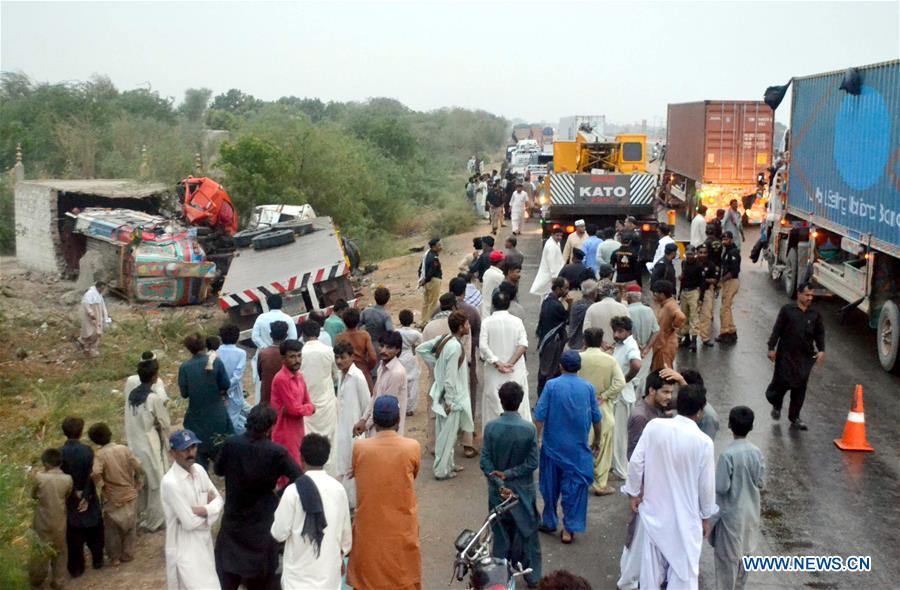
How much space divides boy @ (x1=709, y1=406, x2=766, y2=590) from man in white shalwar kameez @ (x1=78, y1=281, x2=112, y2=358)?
12.1m

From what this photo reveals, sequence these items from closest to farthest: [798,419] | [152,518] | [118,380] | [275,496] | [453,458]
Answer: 1. [275,496]
2. [152,518]
3. [453,458]
4. [798,419]
5. [118,380]

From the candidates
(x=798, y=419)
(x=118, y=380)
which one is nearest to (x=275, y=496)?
(x=798, y=419)

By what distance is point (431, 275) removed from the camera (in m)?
13.5

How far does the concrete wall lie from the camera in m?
23.9

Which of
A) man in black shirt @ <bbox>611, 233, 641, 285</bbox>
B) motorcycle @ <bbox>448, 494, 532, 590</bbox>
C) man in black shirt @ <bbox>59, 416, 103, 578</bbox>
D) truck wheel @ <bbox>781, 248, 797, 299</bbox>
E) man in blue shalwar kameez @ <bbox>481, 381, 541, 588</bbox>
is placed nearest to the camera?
motorcycle @ <bbox>448, 494, 532, 590</bbox>

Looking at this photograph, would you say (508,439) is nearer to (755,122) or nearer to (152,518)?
(152,518)

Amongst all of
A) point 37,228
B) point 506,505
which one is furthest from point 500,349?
point 37,228

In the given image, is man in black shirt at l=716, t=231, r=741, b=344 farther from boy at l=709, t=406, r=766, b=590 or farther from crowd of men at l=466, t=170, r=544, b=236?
crowd of men at l=466, t=170, r=544, b=236

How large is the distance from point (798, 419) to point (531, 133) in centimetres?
6021

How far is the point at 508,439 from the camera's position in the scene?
6406mm

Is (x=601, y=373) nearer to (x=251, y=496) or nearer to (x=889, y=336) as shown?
(x=251, y=496)

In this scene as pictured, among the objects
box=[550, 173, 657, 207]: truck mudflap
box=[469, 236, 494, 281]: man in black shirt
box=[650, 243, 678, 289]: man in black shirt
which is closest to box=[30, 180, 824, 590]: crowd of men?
box=[469, 236, 494, 281]: man in black shirt

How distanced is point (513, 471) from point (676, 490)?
Answer: 3.71ft

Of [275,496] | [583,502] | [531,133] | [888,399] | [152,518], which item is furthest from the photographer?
[531,133]
